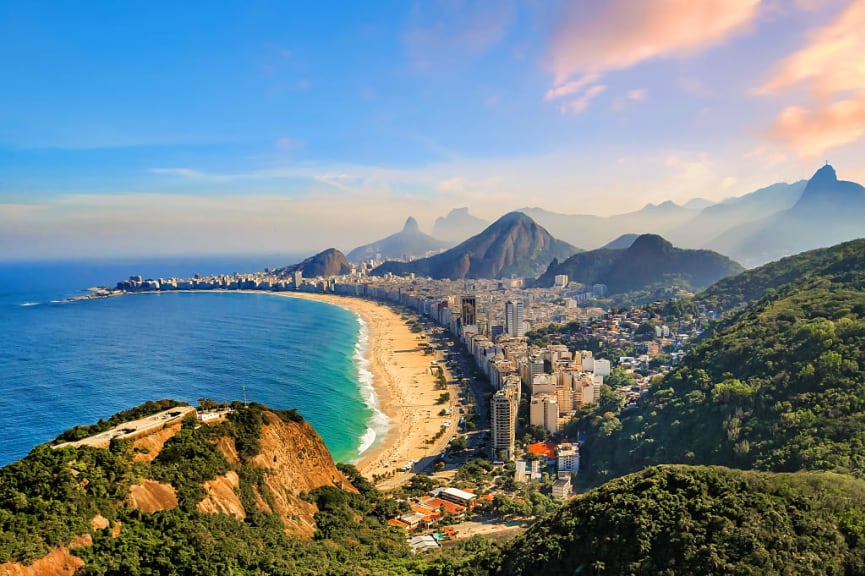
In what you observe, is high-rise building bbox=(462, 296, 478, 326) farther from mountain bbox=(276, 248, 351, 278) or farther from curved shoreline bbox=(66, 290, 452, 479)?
mountain bbox=(276, 248, 351, 278)

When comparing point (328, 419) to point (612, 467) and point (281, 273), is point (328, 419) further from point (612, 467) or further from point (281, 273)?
point (281, 273)

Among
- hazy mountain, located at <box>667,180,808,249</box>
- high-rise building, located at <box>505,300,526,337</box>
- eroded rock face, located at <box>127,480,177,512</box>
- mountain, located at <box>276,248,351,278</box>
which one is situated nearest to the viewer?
eroded rock face, located at <box>127,480,177,512</box>

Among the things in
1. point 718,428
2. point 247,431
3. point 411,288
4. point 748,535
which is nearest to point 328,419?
point 247,431

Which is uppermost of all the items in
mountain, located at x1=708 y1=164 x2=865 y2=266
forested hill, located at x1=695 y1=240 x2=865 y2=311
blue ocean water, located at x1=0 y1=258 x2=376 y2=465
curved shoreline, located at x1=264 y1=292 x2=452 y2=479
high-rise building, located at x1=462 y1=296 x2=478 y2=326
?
mountain, located at x1=708 y1=164 x2=865 y2=266

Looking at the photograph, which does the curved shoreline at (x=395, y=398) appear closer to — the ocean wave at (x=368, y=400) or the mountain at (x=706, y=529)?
the ocean wave at (x=368, y=400)

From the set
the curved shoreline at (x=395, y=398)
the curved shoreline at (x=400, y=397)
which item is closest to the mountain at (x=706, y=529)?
the curved shoreline at (x=400, y=397)

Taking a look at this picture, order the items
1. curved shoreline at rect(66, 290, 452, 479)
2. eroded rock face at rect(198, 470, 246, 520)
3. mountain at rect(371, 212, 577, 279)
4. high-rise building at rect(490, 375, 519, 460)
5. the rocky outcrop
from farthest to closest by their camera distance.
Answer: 1. mountain at rect(371, 212, 577, 279)
2. curved shoreline at rect(66, 290, 452, 479)
3. high-rise building at rect(490, 375, 519, 460)
4. eroded rock face at rect(198, 470, 246, 520)
5. the rocky outcrop

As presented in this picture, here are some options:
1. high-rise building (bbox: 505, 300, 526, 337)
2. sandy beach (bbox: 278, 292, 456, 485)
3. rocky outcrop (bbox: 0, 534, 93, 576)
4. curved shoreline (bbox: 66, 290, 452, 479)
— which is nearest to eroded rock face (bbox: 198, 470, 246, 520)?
rocky outcrop (bbox: 0, 534, 93, 576)
